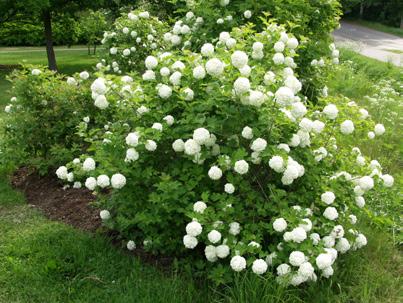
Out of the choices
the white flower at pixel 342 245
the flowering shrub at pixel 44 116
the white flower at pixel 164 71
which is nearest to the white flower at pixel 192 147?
the white flower at pixel 164 71

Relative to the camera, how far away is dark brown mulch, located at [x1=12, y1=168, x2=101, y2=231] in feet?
13.6

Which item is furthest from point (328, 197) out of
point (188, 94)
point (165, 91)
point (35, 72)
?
point (35, 72)

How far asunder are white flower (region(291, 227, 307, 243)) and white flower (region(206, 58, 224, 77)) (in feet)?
3.67

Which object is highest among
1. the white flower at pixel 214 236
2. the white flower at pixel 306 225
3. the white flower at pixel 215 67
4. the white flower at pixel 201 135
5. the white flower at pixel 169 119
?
the white flower at pixel 215 67

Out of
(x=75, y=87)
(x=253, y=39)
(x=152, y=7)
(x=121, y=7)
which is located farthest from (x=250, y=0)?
(x=121, y=7)

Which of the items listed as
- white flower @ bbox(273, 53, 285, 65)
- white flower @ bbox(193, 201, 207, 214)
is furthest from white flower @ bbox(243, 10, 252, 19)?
white flower @ bbox(193, 201, 207, 214)

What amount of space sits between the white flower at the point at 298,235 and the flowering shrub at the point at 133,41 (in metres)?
4.59

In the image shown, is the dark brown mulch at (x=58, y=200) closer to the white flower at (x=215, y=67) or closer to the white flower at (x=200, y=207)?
the white flower at (x=200, y=207)

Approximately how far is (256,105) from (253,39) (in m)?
0.94

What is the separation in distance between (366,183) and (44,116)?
3334 mm

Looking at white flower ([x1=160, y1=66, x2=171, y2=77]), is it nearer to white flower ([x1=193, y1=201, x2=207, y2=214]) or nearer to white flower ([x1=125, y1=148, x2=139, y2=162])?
white flower ([x1=125, y1=148, x2=139, y2=162])

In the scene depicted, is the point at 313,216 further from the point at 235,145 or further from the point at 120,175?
the point at 120,175

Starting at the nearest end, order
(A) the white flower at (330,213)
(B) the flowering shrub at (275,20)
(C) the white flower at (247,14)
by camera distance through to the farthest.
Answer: (A) the white flower at (330,213) < (C) the white flower at (247,14) < (B) the flowering shrub at (275,20)

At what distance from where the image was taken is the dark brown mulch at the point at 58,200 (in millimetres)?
4148
